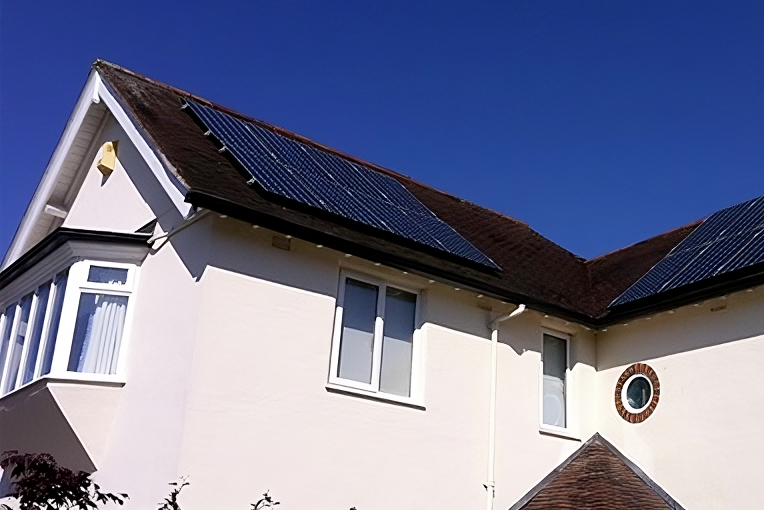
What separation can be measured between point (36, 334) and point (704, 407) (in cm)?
1016

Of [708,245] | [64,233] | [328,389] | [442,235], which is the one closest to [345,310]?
[328,389]

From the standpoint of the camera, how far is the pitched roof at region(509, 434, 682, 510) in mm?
11891

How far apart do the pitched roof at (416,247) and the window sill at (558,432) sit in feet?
6.16

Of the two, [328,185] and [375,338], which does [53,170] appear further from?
[375,338]

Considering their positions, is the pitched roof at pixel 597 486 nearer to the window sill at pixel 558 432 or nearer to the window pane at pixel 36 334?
the window sill at pixel 558 432

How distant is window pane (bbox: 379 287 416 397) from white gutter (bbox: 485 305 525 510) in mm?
1481

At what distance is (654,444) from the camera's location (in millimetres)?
13445

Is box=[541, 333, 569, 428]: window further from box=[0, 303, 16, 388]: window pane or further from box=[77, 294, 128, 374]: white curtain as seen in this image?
box=[0, 303, 16, 388]: window pane

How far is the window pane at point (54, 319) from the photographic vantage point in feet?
38.3

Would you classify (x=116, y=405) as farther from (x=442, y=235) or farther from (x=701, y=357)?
(x=701, y=357)

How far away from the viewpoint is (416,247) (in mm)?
12805

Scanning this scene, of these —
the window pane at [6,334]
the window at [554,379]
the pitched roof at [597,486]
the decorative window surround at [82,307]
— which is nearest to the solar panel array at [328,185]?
the window at [554,379]

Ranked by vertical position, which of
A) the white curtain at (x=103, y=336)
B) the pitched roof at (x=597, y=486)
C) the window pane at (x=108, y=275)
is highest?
the window pane at (x=108, y=275)

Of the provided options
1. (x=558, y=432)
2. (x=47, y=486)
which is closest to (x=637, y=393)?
(x=558, y=432)
